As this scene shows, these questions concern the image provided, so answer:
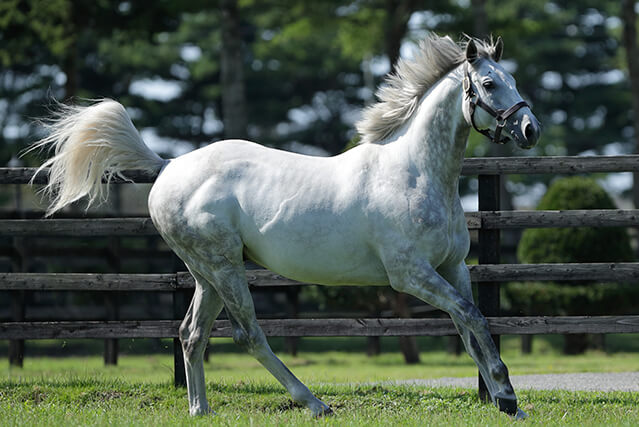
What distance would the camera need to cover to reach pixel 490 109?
17.0 feet

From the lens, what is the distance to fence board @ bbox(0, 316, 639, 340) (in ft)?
20.8

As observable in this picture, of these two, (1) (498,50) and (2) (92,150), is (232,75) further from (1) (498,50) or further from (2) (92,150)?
(1) (498,50)

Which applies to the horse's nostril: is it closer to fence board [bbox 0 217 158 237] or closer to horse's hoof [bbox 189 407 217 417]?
horse's hoof [bbox 189 407 217 417]

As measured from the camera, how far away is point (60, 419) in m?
5.23

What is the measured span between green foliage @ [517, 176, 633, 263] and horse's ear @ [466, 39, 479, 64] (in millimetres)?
8062

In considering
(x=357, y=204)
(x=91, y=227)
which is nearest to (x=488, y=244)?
(x=357, y=204)

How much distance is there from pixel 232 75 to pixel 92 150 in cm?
970

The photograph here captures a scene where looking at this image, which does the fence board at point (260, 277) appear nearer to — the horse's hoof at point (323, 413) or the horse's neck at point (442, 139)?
the horse's neck at point (442, 139)

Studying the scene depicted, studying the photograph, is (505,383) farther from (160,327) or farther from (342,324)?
(160,327)

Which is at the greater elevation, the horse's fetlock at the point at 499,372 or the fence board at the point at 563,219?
the fence board at the point at 563,219

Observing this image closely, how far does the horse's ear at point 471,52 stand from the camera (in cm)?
529

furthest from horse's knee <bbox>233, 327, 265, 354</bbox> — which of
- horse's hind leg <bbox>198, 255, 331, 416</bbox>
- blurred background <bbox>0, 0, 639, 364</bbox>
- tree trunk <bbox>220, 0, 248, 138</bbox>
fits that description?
blurred background <bbox>0, 0, 639, 364</bbox>

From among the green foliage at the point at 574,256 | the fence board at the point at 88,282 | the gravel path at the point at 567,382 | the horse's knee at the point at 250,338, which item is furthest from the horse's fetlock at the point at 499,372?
the green foliage at the point at 574,256

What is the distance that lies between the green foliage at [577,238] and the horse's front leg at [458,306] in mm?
8131
